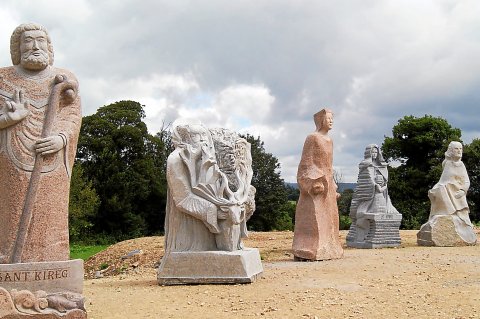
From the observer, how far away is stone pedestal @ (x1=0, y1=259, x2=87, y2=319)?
5836mm

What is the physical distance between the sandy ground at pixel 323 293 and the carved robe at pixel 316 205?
41 centimetres

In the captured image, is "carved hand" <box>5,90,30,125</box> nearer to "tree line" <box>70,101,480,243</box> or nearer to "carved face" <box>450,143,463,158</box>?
"carved face" <box>450,143,463,158</box>

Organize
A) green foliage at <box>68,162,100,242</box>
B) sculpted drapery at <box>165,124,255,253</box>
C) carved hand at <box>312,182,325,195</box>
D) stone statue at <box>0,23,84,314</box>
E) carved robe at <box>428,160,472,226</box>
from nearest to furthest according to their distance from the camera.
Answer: stone statue at <box>0,23,84,314</box> → sculpted drapery at <box>165,124,255,253</box> → carved hand at <box>312,182,325,195</box> → carved robe at <box>428,160,472,226</box> → green foliage at <box>68,162,100,242</box>

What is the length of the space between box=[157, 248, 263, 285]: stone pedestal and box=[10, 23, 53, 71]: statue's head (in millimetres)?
3610

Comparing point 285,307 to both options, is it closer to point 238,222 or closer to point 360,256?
point 238,222

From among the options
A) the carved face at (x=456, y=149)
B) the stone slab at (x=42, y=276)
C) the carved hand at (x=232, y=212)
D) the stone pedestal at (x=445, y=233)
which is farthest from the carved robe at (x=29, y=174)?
the carved face at (x=456, y=149)

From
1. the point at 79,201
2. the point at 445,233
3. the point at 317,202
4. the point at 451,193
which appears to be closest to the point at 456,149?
the point at 451,193

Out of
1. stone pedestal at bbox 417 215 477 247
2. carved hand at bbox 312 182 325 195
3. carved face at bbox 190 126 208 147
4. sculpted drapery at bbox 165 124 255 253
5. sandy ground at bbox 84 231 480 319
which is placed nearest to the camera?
sandy ground at bbox 84 231 480 319

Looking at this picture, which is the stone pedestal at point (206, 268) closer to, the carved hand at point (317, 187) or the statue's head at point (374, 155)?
the carved hand at point (317, 187)

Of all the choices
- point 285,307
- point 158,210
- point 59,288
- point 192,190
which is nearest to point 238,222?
point 192,190

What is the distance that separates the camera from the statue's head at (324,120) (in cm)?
1244

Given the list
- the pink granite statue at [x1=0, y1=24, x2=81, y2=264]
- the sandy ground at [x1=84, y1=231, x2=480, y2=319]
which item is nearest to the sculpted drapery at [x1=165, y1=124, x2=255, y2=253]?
the sandy ground at [x1=84, y1=231, x2=480, y2=319]

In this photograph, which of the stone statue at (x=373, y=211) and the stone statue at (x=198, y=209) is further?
the stone statue at (x=373, y=211)

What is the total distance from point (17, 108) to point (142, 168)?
2331 cm
